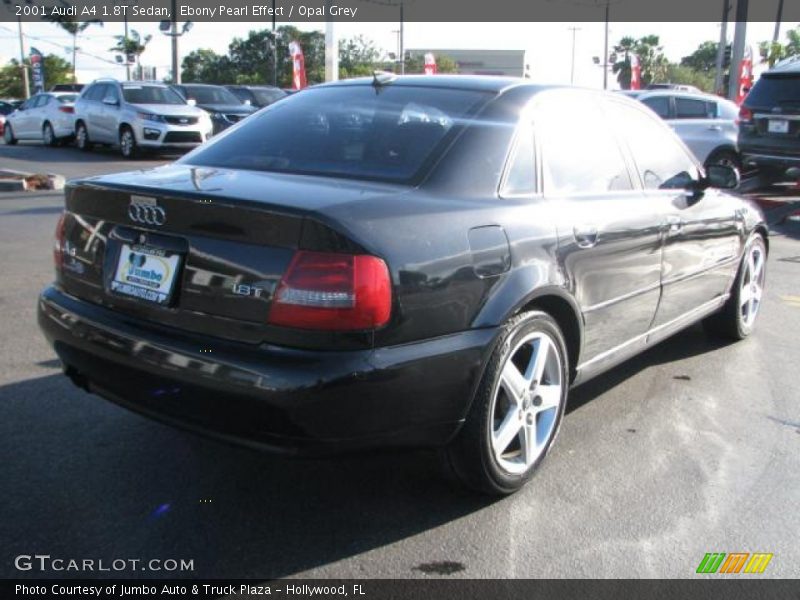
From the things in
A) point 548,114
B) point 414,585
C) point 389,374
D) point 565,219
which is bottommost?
point 414,585

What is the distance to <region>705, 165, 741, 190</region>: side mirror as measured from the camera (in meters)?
4.59

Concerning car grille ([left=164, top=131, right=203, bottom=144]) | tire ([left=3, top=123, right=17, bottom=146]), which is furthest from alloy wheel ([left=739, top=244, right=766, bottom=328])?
tire ([left=3, top=123, right=17, bottom=146])

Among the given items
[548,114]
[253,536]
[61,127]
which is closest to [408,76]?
[548,114]

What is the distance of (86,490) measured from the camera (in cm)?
313

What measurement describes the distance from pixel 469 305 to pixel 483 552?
2.81 ft

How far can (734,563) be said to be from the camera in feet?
9.23

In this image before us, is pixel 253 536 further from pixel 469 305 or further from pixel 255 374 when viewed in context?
pixel 469 305

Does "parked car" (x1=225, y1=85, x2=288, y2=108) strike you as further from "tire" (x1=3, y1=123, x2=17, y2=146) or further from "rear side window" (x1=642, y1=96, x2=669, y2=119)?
"rear side window" (x1=642, y1=96, x2=669, y2=119)

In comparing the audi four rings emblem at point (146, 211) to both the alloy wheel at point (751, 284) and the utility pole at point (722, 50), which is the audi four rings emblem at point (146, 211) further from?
the utility pole at point (722, 50)

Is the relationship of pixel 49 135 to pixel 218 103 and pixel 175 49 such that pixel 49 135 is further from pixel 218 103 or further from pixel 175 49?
pixel 175 49

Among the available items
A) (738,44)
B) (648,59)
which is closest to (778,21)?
(648,59)

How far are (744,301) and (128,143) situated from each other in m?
15.4

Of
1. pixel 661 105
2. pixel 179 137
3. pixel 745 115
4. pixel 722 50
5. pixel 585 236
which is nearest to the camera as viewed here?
pixel 585 236

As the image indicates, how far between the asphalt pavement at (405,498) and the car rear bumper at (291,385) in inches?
8.7
